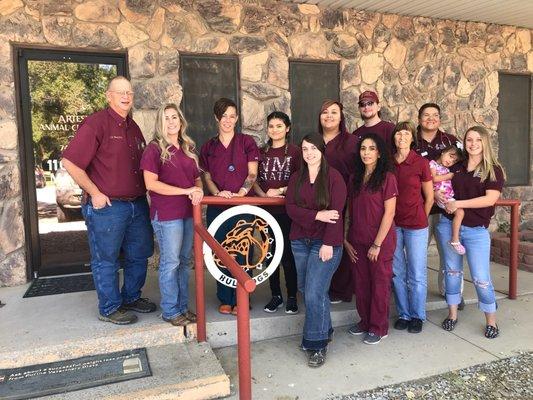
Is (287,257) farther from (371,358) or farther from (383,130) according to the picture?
(383,130)

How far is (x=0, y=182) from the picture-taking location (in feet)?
12.7

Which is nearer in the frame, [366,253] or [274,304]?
[366,253]

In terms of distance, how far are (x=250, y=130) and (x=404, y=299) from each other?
7.49ft

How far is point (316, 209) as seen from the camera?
287cm

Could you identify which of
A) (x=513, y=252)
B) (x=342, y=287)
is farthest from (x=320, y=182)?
(x=513, y=252)

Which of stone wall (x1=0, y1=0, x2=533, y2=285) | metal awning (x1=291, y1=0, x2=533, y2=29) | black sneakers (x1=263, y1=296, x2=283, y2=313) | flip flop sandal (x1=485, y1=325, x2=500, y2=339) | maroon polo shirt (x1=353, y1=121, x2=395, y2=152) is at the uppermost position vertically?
metal awning (x1=291, y1=0, x2=533, y2=29)

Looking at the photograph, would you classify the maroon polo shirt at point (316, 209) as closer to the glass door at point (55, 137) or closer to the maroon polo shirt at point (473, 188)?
the maroon polo shirt at point (473, 188)

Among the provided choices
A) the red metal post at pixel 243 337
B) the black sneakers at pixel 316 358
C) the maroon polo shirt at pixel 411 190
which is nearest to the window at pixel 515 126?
the maroon polo shirt at pixel 411 190

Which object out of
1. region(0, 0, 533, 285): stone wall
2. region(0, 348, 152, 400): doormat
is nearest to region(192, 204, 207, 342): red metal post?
region(0, 348, 152, 400): doormat

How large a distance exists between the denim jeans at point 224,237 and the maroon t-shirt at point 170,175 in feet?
1.14

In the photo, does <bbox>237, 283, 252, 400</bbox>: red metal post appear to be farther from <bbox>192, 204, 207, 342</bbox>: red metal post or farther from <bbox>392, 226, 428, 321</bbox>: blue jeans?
<bbox>392, 226, 428, 321</bbox>: blue jeans

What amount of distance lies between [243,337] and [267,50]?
3269 millimetres

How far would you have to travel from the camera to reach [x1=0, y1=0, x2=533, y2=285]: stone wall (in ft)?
13.0

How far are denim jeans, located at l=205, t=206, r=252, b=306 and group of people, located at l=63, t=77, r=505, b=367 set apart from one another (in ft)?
0.03
